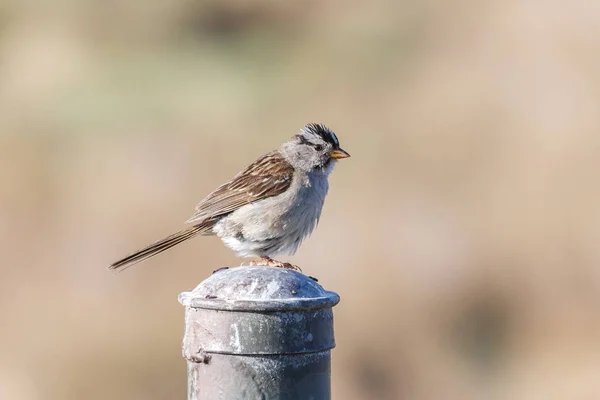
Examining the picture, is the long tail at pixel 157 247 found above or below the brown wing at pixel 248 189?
below

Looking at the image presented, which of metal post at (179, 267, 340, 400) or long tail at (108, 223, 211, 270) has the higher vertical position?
long tail at (108, 223, 211, 270)

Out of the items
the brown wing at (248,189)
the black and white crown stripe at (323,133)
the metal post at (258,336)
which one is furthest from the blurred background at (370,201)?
the metal post at (258,336)

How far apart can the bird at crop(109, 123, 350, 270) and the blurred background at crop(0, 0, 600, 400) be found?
5.50 metres

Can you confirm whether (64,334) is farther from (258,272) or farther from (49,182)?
(258,272)

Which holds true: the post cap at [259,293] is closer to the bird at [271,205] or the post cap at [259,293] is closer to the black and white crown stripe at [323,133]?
the bird at [271,205]

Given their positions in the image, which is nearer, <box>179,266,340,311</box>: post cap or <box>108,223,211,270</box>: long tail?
<box>179,266,340,311</box>: post cap

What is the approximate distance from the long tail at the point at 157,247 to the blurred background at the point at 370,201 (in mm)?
5679

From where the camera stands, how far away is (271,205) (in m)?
6.92

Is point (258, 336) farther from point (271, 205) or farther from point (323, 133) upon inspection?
point (323, 133)

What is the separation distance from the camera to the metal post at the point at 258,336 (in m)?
4.08

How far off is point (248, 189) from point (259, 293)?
9.82 ft

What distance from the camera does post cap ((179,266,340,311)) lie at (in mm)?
4066

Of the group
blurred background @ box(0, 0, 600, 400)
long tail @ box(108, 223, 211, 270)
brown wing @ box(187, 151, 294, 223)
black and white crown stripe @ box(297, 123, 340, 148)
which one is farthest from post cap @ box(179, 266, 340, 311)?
blurred background @ box(0, 0, 600, 400)

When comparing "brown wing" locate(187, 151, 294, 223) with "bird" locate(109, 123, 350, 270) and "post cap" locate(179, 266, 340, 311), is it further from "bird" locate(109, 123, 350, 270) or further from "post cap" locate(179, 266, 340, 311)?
"post cap" locate(179, 266, 340, 311)
